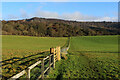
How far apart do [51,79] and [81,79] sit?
1429mm

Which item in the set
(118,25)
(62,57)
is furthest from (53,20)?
(62,57)

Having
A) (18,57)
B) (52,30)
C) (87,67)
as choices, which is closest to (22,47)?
(18,57)

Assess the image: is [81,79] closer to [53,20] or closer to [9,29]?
[9,29]

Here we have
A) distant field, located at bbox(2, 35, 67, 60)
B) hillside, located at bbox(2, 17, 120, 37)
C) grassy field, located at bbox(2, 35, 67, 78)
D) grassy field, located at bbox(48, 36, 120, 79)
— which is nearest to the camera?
grassy field, located at bbox(48, 36, 120, 79)

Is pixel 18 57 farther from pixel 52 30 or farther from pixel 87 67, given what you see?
pixel 52 30

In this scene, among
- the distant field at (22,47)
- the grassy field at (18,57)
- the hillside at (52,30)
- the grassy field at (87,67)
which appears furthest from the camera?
the hillside at (52,30)

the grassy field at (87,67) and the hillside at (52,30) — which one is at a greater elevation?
the hillside at (52,30)

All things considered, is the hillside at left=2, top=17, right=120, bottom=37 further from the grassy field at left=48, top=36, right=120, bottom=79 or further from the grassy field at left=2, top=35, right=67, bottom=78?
the grassy field at left=48, top=36, right=120, bottom=79

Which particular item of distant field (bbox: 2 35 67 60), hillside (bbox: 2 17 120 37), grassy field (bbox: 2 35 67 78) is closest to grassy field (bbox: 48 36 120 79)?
grassy field (bbox: 2 35 67 78)

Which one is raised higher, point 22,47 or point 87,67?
point 22,47

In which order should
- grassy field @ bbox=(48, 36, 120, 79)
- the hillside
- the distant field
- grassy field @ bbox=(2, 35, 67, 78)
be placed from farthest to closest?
the hillside < the distant field < grassy field @ bbox=(2, 35, 67, 78) < grassy field @ bbox=(48, 36, 120, 79)

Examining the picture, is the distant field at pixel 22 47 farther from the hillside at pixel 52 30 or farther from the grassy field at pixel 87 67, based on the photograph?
the hillside at pixel 52 30

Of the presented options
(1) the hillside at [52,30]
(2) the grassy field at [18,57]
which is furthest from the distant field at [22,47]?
(1) the hillside at [52,30]

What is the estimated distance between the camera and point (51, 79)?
686cm
